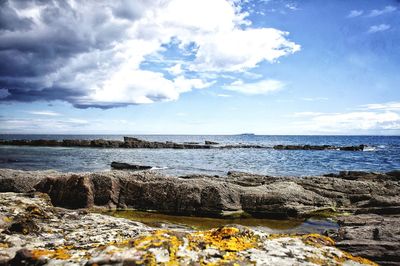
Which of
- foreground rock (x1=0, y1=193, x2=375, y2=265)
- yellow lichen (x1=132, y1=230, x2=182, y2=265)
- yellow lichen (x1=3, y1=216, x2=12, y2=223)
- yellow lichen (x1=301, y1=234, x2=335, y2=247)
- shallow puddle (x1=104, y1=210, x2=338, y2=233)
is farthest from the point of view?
shallow puddle (x1=104, y1=210, x2=338, y2=233)

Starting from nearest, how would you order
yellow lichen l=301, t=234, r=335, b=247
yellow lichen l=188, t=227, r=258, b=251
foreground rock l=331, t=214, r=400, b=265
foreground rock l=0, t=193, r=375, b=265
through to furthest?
foreground rock l=0, t=193, r=375, b=265 → yellow lichen l=188, t=227, r=258, b=251 → yellow lichen l=301, t=234, r=335, b=247 → foreground rock l=331, t=214, r=400, b=265

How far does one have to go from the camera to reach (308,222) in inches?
469

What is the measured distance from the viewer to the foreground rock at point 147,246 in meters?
4.18

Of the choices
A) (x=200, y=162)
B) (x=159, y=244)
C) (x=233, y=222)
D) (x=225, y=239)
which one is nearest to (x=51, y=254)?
(x=159, y=244)

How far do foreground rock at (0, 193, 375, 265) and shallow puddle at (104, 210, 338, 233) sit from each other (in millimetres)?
4473

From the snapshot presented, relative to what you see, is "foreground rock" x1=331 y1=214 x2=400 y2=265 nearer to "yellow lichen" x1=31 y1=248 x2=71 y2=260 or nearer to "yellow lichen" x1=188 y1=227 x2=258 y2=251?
"yellow lichen" x1=188 y1=227 x2=258 y2=251

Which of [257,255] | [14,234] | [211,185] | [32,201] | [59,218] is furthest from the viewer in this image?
[211,185]

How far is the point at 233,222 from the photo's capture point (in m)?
11.5

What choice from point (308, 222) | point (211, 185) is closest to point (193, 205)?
point (211, 185)

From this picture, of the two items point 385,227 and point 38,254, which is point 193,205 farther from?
point 38,254

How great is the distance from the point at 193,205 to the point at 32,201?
5.95 m

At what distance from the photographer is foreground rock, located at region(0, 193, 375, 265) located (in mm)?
4180

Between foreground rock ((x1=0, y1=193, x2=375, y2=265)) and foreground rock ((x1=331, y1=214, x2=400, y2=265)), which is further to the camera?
foreground rock ((x1=331, y1=214, x2=400, y2=265))

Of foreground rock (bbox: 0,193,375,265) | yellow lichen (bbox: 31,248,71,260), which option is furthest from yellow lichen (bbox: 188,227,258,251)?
yellow lichen (bbox: 31,248,71,260)
